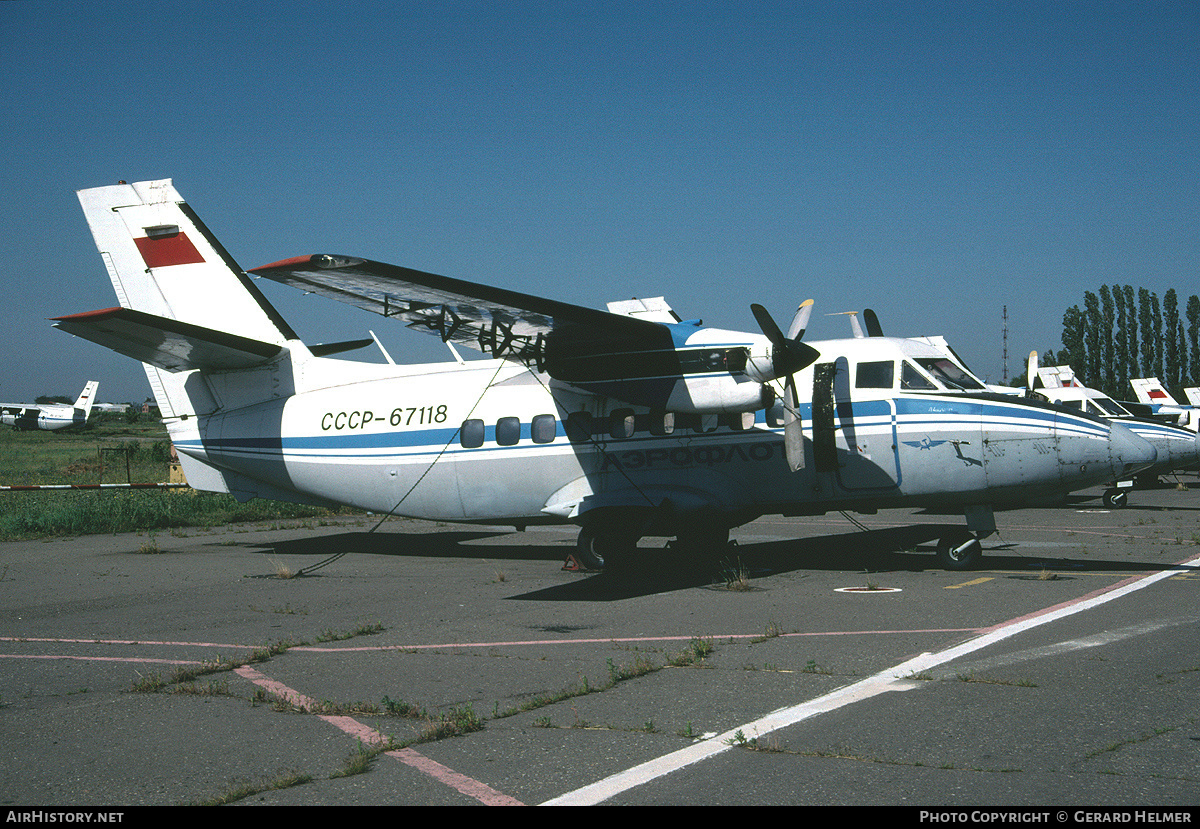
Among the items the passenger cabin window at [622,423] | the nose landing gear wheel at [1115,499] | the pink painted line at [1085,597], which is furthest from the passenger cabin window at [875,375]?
the nose landing gear wheel at [1115,499]

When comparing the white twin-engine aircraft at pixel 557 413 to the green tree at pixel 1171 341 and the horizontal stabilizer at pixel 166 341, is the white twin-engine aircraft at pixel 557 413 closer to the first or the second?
the horizontal stabilizer at pixel 166 341

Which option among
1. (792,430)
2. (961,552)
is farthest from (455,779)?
(961,552)

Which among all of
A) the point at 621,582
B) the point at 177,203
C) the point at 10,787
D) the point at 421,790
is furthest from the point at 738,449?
the point at 177,203

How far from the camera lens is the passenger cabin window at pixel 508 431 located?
14.5m

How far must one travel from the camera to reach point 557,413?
14312 millimetres

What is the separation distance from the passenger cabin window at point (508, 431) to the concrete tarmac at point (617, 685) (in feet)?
6.99

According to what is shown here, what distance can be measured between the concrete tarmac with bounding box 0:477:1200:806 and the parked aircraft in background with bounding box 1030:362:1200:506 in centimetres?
311

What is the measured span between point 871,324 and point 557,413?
6150mm

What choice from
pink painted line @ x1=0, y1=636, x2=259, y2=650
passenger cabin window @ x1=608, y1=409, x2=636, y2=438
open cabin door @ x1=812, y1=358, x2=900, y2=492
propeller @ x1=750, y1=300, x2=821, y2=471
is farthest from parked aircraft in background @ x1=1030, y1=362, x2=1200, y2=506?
pink painted line @ x1=0, y1=636, x2=259, y2=650

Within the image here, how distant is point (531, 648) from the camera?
28.1 ft

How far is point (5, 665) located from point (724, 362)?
8.84m

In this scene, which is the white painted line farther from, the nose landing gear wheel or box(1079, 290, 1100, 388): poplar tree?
box(1079, 290, 1100, 388): poplar tree

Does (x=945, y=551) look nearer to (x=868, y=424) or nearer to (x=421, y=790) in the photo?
(x=868, y=424)

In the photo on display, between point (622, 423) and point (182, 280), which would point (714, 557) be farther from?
point (182, 280)
